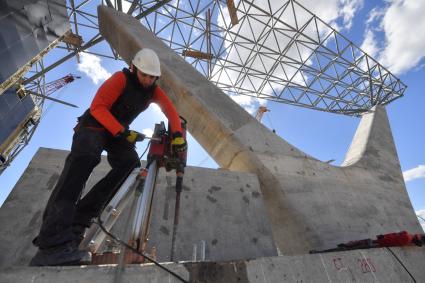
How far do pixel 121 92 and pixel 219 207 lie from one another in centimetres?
216

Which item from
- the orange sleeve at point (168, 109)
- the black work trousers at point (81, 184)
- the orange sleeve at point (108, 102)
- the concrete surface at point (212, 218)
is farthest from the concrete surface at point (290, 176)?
the orange sleeve at point (108, 102)

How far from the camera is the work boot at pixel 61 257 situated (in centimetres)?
171

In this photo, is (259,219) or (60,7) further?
(60,7)

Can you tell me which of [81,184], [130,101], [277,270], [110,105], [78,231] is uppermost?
[130,101]

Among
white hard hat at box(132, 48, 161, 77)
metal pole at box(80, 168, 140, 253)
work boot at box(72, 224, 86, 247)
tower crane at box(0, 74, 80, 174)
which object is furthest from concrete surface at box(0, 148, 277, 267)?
tower crane at box(0, 74, 80, 174)

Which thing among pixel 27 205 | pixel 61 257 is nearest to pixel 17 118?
pixel 27 205

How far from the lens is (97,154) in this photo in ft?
7.14

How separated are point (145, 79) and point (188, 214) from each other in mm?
1904

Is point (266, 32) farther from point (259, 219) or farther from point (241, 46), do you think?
point (259, 219)

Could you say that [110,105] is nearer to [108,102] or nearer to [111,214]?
[108,102]

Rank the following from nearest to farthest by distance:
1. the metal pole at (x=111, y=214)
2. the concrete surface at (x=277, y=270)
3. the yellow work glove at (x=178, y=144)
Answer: the concrete surface at (x=277, y=270), the metal pole at (x=111, y=214), the yellow work glove at (x=178, y=144)

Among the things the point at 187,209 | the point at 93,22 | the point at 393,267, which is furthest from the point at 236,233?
the point at 93,22

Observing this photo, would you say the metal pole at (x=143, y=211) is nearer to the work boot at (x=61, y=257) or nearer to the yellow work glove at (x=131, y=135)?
the yellow work glove at (x=131, y=135)

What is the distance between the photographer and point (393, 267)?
2666 mm
